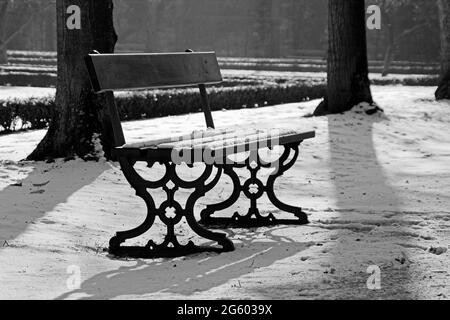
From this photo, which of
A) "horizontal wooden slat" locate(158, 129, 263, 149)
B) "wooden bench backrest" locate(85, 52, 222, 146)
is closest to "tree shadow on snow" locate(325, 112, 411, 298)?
"horizontal wooden slat" locate(158, 129, 263, 149)

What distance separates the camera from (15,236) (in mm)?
4992

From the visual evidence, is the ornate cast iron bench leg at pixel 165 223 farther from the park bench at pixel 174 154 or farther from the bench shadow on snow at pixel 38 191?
the bench shadow on snow at pixel 38 191

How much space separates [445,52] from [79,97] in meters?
9.23

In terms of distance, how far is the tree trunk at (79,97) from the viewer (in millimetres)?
7492

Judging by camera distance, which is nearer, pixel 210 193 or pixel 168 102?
pixel 210 193

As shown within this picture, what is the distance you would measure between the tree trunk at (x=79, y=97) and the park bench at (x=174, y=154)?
171cm

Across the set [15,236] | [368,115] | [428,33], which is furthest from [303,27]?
[15,236]

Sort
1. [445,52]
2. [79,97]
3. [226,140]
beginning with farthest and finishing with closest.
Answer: [445,52], [79,97], [226,140]

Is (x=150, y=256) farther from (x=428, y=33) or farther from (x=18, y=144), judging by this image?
(x=428, y=33)

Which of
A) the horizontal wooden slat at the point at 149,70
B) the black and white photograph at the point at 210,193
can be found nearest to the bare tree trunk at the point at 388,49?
the black and white photograph at the point at 210,193

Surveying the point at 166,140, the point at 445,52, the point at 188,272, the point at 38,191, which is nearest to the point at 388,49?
the point at 445,52

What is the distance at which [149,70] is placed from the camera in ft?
17.9

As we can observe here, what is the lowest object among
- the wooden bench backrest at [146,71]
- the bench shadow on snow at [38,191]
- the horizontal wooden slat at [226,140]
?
the bench shadow on snow at [38,191]

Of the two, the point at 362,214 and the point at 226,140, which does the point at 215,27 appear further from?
the point at 226,140
